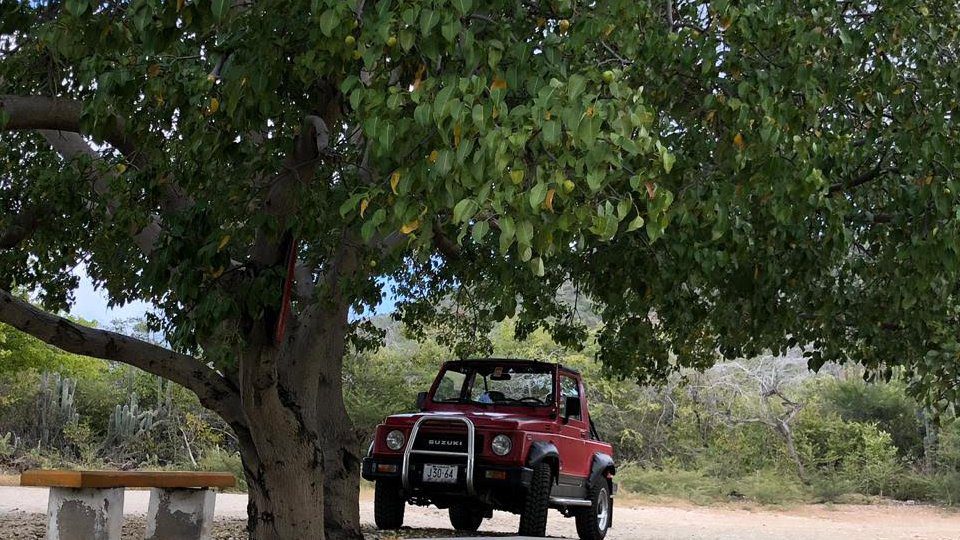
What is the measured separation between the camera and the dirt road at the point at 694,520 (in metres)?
15.9

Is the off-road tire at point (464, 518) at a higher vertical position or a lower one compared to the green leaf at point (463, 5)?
lower

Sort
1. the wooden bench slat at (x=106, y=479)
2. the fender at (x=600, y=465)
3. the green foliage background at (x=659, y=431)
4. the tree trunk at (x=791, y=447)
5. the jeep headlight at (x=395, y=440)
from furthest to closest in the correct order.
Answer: the tree trunk at (x=791, y=447)
the green foliage background at (x=659, y=431)
the fender at (x=600, y=465)
the jeep headlight at (x=395, y=440)
the wooden bench slat at (x=106, y=479)

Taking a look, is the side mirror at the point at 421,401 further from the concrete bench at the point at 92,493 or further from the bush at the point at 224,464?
the bush at the point at 224,464

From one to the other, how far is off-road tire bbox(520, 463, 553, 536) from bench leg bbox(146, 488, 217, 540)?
3165 mm

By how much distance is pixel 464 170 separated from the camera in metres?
4.55

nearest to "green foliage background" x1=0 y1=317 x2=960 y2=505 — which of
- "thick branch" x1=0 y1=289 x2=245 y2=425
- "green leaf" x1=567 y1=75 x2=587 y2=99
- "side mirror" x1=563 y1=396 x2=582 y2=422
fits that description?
"side mirror" x1=563 y1=396 x2=582 y2=422

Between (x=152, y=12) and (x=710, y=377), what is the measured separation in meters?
27.9

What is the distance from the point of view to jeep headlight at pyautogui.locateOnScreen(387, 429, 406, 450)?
12.5 metres

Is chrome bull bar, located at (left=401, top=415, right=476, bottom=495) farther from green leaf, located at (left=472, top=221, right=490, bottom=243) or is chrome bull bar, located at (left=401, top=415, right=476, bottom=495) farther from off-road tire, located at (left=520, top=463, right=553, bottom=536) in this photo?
green leaf, located at (left=472, top=221, right=490, bottom=243)

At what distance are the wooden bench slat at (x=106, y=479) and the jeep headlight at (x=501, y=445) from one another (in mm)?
2987

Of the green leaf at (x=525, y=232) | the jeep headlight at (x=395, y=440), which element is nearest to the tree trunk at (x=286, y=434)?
the jeep headlight at (x=395, y=440)

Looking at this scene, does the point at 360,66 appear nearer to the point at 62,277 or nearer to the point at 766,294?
the point at 766,294

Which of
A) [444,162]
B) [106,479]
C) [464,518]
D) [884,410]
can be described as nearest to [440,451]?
[464,518]

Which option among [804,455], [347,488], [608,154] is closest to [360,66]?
[608,154]
